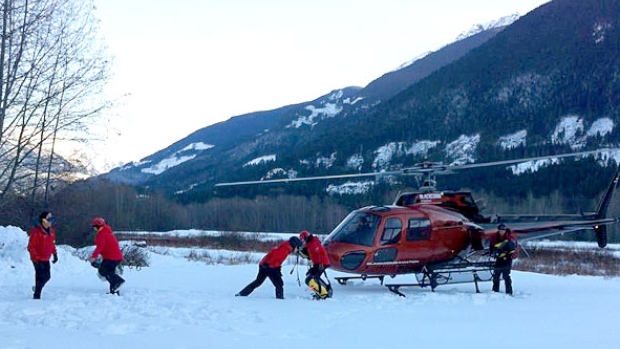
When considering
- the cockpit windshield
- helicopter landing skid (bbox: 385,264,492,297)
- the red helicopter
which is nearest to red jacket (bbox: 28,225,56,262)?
the red helicopter

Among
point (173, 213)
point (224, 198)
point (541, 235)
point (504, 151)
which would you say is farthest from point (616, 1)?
point (541, 235)

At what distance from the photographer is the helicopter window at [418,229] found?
572 inches

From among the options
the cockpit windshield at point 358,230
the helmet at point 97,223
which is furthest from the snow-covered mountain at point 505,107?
the helmet at point 97,223

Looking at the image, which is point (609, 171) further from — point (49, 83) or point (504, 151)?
point (49, 83)

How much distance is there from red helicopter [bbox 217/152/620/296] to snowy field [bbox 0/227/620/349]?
585mm

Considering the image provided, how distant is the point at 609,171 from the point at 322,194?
4479cm

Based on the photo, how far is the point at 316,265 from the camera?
1273 cm

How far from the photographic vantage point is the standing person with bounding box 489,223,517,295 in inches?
A: 557

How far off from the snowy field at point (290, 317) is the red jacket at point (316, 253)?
820mm

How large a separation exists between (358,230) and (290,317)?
4.52 meters

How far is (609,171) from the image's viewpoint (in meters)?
77.2

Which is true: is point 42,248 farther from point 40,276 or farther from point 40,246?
point 40,276

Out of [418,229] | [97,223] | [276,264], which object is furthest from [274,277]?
[418,229]

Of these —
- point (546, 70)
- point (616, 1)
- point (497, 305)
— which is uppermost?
point (616, 1)
